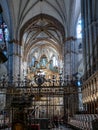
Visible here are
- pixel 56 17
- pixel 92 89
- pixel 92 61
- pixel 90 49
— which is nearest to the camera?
pixel 92 89

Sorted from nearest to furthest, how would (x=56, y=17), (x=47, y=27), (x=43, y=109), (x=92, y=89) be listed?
(x=92, y=89) < (x=56, y=17) < (x=43, y=109) < (x=47, y=27)

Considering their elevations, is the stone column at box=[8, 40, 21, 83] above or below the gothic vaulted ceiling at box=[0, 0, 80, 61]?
below

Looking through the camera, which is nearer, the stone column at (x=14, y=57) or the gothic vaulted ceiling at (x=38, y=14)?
the gothic vaulted ceiling at (x=38, y=14)

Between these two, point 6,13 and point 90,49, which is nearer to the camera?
point 90,49

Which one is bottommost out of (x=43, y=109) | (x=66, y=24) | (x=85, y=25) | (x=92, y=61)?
(x=43, y=109)

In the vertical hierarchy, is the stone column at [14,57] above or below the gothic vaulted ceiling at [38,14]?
below

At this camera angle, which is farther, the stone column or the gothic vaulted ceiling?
the stone column

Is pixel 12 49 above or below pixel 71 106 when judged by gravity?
above

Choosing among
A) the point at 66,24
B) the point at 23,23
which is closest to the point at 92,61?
the point at 66,24

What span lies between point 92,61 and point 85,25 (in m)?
5.05

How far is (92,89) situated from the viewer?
1881 cm

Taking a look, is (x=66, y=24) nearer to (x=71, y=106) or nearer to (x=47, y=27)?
(x=47, y=27)

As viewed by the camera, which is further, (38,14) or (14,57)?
(38,14)

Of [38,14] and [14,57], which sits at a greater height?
[38,14]
